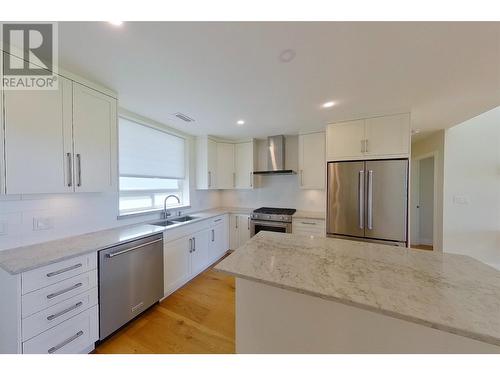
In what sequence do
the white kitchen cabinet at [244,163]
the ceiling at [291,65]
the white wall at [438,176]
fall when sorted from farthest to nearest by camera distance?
the white kitchen cabinet at [244,163] < the white wall at [438,176] < the ceiling at [291,65]

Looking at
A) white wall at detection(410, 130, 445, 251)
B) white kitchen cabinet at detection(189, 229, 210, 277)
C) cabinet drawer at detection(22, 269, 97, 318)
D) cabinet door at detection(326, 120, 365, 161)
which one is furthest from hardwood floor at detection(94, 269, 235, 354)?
white wall at detection(410, 130, 445, 251)

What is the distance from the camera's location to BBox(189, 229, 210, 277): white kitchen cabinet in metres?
2.75

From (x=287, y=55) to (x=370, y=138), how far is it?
1851mm

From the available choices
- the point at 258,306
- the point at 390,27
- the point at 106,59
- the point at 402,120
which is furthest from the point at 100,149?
the point at 402,120

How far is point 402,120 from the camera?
2357mm

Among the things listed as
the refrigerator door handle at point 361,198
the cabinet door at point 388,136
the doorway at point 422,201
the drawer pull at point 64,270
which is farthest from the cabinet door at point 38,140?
the doorway at point 422,201

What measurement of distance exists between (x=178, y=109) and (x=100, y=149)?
3.21ft

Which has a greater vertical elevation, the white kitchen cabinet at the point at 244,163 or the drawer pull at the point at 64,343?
the white kitchen cabinet at the point at 244,163

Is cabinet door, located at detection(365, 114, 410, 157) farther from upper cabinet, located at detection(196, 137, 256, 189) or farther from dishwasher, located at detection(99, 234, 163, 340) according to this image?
dishwasher, located at detection(99, 234, 163, 340)

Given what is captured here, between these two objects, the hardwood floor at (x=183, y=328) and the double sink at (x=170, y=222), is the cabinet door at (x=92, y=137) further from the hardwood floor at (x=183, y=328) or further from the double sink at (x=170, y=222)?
the hardwood floor at (x=183, y=328)

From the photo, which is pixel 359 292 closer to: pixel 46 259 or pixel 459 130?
pixel 46 259

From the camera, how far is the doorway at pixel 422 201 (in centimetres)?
437

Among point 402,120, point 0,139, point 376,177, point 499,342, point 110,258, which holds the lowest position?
point 110,258

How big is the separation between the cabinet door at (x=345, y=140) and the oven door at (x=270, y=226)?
1309mm
